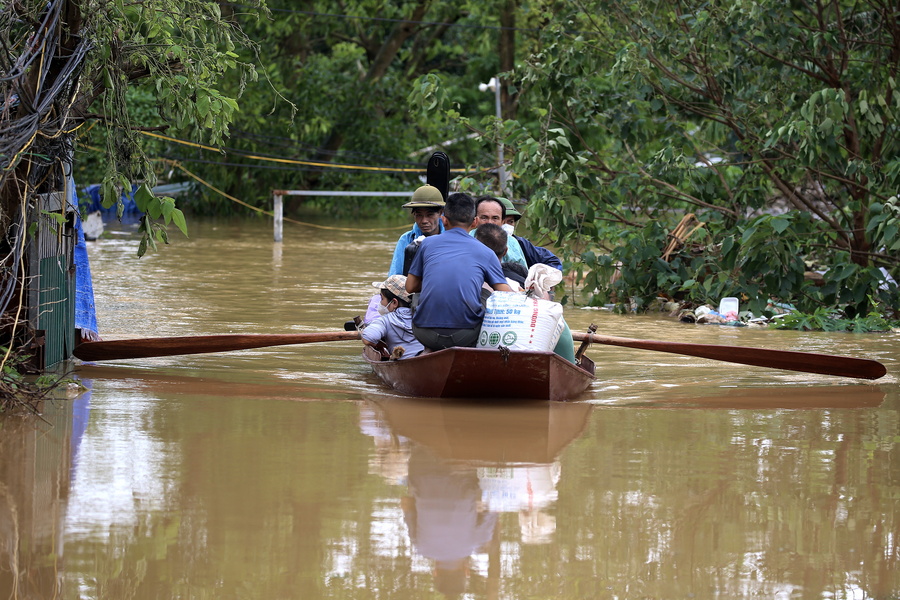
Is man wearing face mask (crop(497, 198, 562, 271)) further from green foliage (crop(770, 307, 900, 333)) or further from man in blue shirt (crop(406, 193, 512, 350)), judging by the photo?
green foliage (crop(770, 307, 900, 333))

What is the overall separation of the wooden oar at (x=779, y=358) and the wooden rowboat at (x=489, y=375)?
2.04 ft

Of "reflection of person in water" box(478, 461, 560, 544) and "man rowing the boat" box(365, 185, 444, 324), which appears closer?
"reflection of person in water" box(478, 461, 560, 544)

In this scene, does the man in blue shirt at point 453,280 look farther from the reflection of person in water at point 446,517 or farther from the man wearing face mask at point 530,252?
the reflection of person in water at point 446,517

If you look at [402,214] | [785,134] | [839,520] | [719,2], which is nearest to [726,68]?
[719,2]

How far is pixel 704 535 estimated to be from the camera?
5176 mm

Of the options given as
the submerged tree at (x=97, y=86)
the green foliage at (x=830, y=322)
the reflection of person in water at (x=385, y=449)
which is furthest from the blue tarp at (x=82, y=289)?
the green foliage at (x=830, y=322)

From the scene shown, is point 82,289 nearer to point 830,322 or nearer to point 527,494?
point 527,494

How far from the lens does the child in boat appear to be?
28.2 feet

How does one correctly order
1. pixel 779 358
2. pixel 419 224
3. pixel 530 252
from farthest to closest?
pixel 530 252, pixel 419 224, pixel 779 358

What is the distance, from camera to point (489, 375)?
7758 mm

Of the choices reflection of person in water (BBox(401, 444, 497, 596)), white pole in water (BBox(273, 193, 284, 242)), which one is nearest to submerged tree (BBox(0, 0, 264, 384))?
reflection of person in water (BBox(401, 444, 497, 596))

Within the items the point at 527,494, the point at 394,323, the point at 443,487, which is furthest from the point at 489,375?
the point at 527,494

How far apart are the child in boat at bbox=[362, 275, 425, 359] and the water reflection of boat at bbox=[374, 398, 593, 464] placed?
0.54 m

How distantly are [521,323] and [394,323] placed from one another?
1353 millimetres
